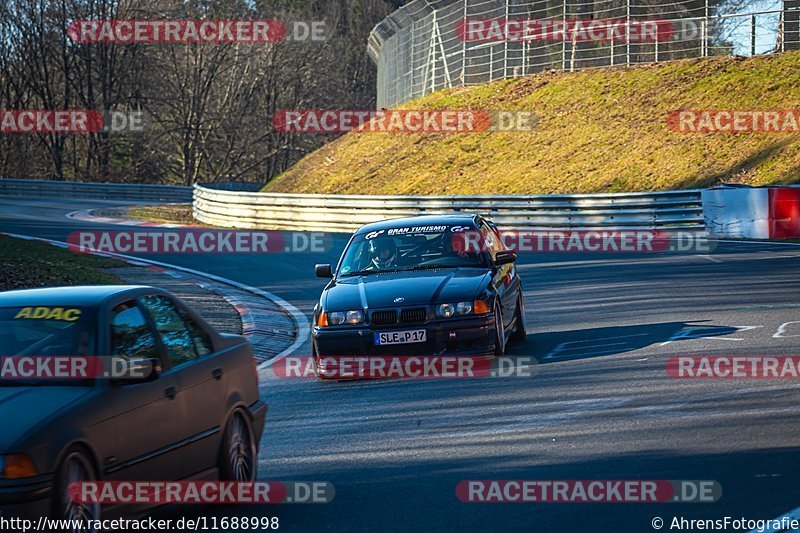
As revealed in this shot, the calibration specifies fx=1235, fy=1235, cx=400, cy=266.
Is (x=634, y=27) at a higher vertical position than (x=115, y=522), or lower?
Result: higher

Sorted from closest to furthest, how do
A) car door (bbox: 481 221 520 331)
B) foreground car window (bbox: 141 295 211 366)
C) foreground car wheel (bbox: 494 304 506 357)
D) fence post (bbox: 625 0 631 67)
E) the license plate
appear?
foreground car window (bbox: 141 295 211 366)
the license plate
foreground car wheel (bbox: 494 304 506 357)
car door (bbox: 481 221 520 331)
fence post (bbox: 625 0 631 67)

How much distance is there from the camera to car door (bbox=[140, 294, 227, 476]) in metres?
6.90

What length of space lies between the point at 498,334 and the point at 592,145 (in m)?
28.6

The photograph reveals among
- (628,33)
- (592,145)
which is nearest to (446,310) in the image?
(592,145)

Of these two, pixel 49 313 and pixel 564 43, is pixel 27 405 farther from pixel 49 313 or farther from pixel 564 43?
pixel 564 43

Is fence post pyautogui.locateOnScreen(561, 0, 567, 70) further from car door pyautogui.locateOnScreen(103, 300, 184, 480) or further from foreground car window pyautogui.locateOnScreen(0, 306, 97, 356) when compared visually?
foreground car window pyautogui.locateOnScreen(0, 306, 97, 356)

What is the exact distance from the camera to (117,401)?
20.5ft

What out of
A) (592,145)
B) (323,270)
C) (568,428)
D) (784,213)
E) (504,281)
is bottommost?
(568,428)

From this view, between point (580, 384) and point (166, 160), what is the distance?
201 ft

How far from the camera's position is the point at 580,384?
431 inches

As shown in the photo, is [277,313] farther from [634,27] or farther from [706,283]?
[634,27]

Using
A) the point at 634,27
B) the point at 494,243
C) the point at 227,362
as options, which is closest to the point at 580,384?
the point at 494,243

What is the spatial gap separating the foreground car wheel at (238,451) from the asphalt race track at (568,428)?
1.01 feet

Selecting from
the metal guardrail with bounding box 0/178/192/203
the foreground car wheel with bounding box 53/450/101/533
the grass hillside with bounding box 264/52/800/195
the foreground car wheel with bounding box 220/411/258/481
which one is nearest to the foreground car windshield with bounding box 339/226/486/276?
the foreground car wheel with bounding box 220/411/258/481
